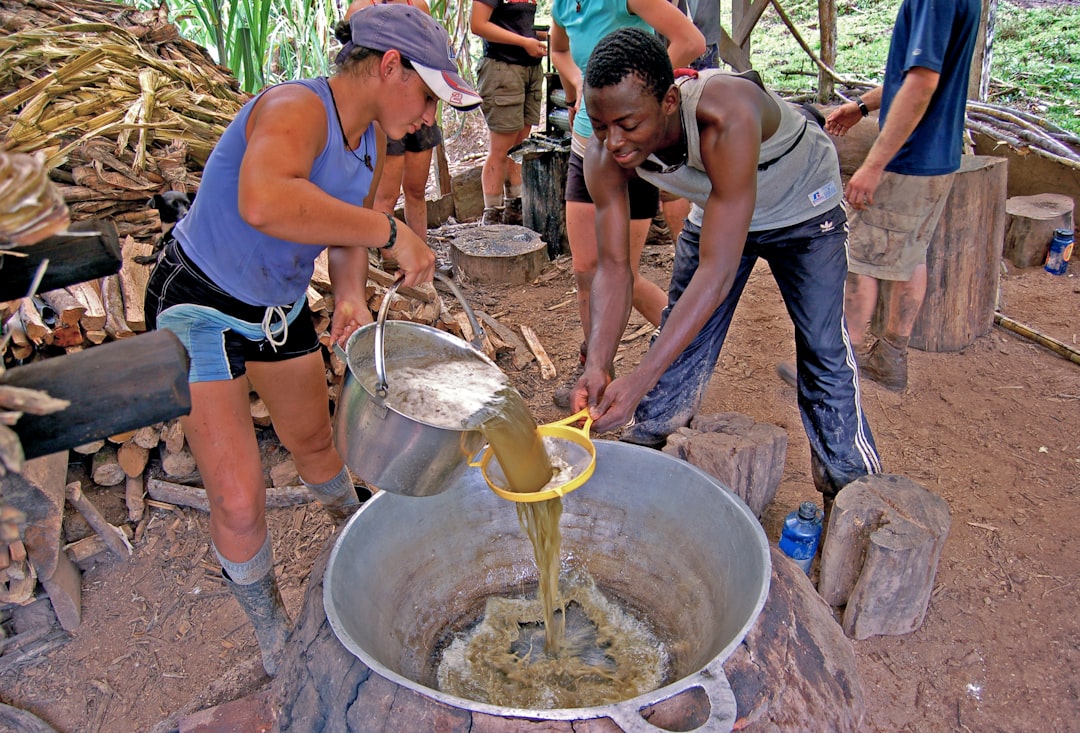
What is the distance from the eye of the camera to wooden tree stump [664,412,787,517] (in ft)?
7.58

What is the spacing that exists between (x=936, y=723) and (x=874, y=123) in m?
3.39

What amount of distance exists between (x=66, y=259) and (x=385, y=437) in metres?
0.72

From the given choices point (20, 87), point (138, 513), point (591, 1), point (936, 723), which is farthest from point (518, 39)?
point (936, 723)

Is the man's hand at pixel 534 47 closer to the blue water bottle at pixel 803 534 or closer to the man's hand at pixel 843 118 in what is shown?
the man's hand at pixel 843 118

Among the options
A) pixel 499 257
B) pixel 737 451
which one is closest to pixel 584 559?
pixel 737 451

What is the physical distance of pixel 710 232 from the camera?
→ 203cm

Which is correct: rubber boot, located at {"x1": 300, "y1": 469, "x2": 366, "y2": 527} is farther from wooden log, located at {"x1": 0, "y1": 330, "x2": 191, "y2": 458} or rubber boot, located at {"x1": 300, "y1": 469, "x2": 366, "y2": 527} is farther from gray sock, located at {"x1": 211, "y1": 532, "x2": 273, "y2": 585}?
wooden log, located at {"x1": 0, "y1": 330, "x2": 191, "y2": 458}

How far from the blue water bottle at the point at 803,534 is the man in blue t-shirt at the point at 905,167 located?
151cm

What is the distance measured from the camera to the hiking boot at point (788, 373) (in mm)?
3635

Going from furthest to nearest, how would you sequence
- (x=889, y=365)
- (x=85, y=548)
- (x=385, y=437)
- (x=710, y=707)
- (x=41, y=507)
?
(x=889, y=365)
(x=85, y=548)
(x=41, y=507)
(x=385, y=437)
(x=710, y=707)

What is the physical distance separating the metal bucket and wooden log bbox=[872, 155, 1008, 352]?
2749 millimetres

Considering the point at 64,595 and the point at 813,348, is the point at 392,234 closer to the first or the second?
the point at 813,348

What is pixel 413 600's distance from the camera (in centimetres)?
195

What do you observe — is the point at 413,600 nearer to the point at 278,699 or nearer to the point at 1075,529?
the point at 278,699
